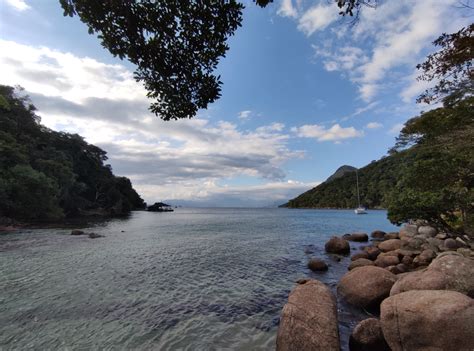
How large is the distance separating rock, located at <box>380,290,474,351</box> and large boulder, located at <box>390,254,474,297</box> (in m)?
1.88

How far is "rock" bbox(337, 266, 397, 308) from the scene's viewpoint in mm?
9484

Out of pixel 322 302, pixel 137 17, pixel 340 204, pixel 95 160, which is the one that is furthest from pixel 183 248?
pixel 340 204

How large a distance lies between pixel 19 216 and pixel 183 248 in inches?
1292

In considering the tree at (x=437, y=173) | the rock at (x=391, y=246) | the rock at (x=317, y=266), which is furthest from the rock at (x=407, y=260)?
the rock at (x=317, y=266)

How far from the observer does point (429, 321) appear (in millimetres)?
5664

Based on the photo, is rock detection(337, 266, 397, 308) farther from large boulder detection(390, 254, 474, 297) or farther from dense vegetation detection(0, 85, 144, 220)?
dense vegetation detection(0, 85, 144, 220)

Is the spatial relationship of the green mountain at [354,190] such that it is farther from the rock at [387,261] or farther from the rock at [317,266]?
the rock at [317,266]

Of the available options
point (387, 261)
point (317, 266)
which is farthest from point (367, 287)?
point (387, 261)

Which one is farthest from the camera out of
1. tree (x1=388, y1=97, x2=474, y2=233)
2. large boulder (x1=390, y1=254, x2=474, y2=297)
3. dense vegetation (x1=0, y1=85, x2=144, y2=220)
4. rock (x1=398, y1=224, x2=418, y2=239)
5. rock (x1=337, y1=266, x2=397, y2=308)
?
dense vegetation (x1=0, y1=85, x2=144, y2=220)

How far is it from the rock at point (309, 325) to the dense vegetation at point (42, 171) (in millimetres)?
38041

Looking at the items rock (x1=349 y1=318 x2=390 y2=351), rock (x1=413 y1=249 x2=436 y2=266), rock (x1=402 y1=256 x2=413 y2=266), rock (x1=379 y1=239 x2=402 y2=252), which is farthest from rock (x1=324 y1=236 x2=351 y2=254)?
rock (x1=349 y1=318 x2=390 y2=351)

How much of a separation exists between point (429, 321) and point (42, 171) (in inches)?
2249

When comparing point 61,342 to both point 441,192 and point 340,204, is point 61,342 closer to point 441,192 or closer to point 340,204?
point 441,192

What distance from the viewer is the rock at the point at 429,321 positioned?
5.39 meters
